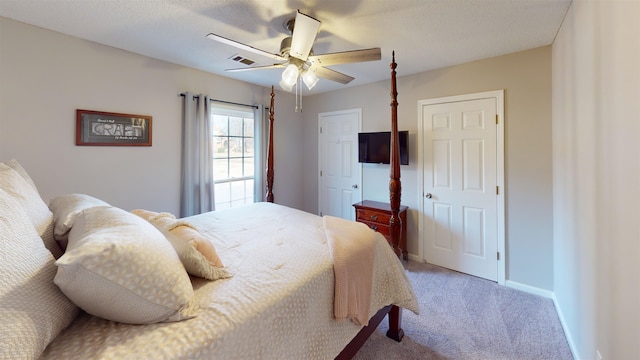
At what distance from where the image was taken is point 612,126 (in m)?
1.25

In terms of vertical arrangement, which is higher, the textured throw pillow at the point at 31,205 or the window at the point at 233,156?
the window at the point at 233,156

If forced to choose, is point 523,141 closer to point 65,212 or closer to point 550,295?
point 550,295

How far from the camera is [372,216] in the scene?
347cm

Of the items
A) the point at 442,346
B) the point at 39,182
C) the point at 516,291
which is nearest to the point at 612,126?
the point at 442,346

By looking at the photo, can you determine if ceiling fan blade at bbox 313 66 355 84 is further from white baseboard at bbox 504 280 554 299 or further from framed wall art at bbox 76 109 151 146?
white baseboard at bbox 504 280 554 299

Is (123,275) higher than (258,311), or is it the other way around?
(123,275)

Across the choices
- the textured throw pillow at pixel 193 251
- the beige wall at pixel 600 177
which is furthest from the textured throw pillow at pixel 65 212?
the beige wall at pixel 600 177

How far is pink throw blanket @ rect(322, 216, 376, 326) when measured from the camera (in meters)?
1.45

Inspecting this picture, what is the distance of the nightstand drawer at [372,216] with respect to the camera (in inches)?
132

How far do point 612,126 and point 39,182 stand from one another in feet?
13.1

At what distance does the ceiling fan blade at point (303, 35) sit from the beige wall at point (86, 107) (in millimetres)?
1910

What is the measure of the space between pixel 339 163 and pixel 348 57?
2450mm

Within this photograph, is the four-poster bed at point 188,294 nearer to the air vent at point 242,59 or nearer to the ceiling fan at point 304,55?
the ceiling fan at point 304,55

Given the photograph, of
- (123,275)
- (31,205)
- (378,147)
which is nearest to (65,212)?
(31,205)
